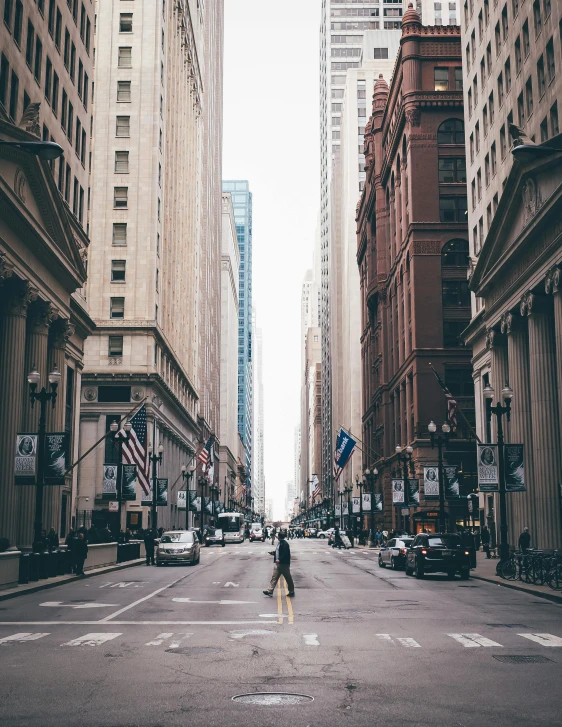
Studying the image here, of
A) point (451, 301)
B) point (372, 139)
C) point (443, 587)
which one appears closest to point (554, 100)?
point (443, 587)

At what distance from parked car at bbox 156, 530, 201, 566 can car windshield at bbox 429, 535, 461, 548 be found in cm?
1529

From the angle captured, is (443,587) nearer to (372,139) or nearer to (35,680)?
(35,680)

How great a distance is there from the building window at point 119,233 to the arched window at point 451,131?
3049cm

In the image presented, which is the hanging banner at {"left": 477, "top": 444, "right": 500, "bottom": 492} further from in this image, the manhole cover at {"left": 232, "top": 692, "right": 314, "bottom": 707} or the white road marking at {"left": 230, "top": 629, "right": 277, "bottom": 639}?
the manhole cover at {"left": 232, "top": 692, "right": 314, "bottom": 707}

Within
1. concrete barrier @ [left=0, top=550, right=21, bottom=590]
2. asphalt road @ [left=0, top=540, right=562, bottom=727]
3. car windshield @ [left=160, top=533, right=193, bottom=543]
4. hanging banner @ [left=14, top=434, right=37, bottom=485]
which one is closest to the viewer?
asphalt road @ [left=0, top=540, right=562, bottom=727]

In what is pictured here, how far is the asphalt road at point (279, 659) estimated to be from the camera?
33.1 feet

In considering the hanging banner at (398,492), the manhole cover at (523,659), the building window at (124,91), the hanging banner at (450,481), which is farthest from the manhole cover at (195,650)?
the building window at (124,91)

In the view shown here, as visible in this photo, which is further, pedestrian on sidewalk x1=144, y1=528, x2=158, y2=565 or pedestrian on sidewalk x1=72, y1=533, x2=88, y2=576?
pedestrian on sidewalk x1=144, y1=528, x2=158, y2=565

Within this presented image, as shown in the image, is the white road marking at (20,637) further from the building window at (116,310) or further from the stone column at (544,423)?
the building window at (116,310)

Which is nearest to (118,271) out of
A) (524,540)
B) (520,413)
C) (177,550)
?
(177,550)

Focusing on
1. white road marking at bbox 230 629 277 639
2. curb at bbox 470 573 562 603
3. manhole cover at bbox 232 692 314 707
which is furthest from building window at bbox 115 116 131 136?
manhole cover at bbox 232 692 314 707

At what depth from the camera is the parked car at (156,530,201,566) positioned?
151 ft

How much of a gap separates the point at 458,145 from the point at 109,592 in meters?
63.0

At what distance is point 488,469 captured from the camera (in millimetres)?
37000
